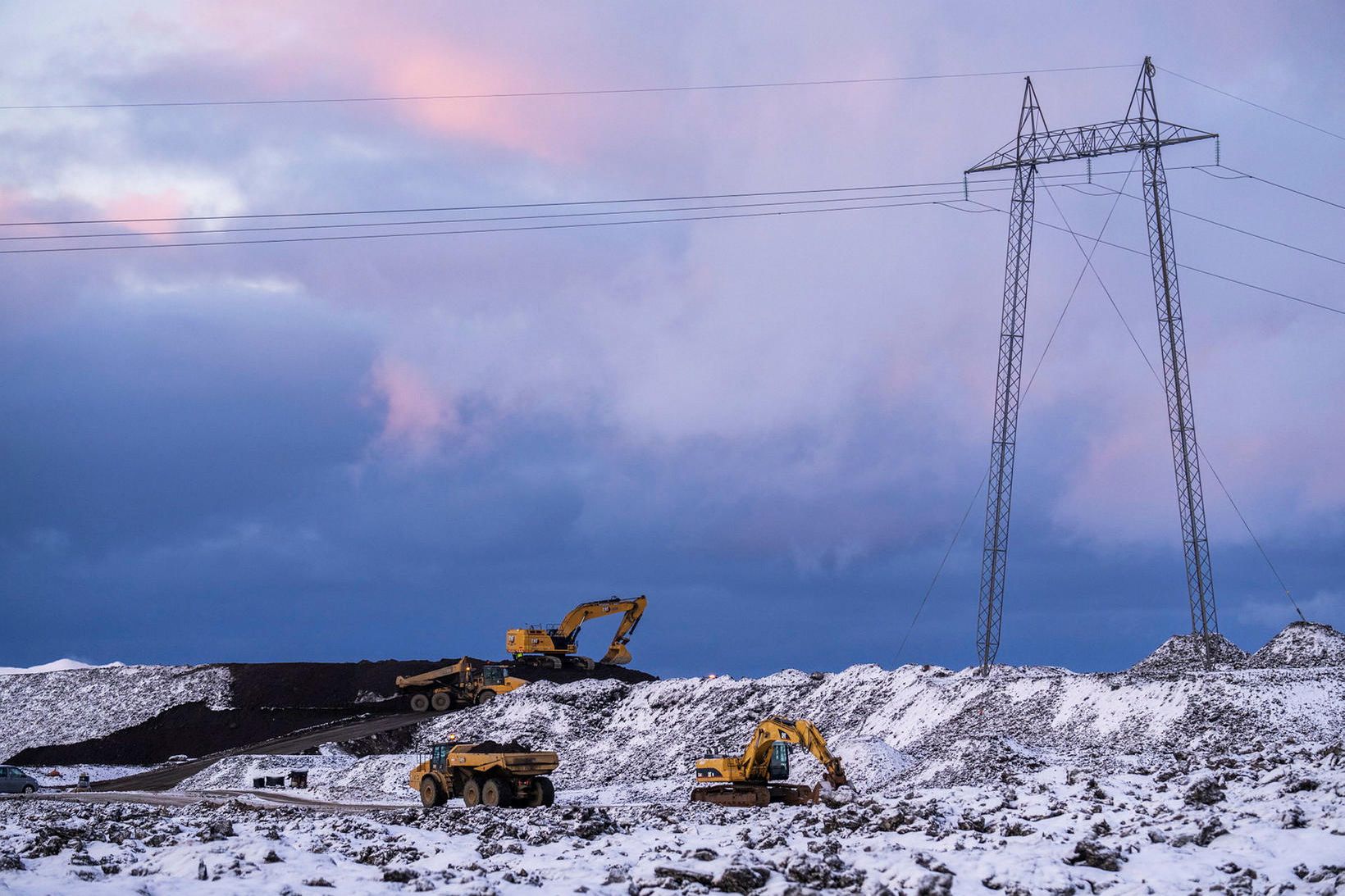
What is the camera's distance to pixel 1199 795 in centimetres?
2584

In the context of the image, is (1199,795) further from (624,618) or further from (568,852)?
(624,618)

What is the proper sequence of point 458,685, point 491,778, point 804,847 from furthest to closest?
point 458,685
point 491,778
point 804,847

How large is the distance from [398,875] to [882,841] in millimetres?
9164

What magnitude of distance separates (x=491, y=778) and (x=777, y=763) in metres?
8.25

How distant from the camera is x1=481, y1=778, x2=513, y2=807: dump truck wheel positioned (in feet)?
115

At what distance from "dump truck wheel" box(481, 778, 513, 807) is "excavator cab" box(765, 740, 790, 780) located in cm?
736

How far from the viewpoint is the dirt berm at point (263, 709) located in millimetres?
70331

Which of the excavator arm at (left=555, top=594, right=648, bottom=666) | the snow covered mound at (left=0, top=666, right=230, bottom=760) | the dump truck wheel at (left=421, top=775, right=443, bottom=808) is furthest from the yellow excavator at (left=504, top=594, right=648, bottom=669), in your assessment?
the dump truck wheel at (left=421, top=775, right=443, bottom=808)

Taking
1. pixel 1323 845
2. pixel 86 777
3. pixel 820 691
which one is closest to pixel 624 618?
pixel 820 691

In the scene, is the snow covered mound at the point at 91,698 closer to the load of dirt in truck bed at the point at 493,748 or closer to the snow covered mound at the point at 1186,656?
the load of dirt in truck bed at the point at 493,748

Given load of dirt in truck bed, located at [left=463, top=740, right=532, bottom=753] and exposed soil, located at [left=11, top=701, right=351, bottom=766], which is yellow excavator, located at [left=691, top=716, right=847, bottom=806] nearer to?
load of dirt in truck bed, located at [left=463, top=740, right=532, bottom=753]

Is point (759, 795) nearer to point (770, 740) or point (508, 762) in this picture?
point (770, 740)

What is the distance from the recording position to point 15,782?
49.7 metres

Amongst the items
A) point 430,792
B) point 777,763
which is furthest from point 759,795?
point 430,792
